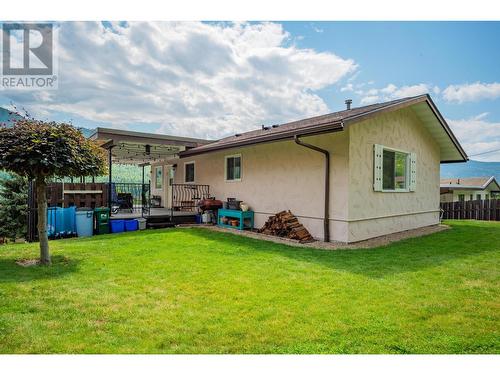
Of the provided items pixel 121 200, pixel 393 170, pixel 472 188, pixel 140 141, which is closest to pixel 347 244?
pixel 393 170

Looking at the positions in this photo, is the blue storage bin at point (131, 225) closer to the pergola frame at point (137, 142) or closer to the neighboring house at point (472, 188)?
the pergola frame at point (137, 142)

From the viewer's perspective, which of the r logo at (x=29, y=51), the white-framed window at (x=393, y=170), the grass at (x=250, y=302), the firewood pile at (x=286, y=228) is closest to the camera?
the grass at (x=250, y=302)

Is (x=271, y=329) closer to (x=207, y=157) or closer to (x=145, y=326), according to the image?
A: (x=145, y=326)

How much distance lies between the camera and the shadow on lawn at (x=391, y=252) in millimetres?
4824

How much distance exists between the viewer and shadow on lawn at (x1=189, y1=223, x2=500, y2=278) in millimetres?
4824

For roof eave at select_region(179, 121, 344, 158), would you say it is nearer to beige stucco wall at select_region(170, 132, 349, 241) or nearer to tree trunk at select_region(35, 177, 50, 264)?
beige stucco wall at select_region(170, 132, 349, 241)

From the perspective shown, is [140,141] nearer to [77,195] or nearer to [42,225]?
[77,195]

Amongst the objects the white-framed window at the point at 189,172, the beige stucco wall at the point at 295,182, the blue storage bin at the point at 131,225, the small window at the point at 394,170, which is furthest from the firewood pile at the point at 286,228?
the white-framed window at the point at 189,172

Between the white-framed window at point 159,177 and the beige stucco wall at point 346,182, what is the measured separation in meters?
5.81

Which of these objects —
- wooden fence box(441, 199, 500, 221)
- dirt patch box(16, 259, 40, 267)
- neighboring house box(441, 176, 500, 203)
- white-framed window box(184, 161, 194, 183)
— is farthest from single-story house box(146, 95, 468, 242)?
neighboring house box(441, 176, 500, 203)

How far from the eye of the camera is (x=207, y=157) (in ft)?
38.8

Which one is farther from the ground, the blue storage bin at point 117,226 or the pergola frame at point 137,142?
the pergola frame at point 137,142

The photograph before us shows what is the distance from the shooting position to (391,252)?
5965 mm

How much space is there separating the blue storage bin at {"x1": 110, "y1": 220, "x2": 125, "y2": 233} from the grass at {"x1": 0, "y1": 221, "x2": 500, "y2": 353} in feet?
9.66
